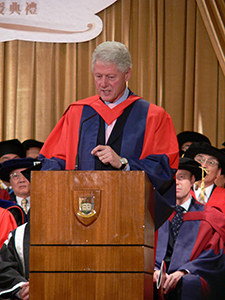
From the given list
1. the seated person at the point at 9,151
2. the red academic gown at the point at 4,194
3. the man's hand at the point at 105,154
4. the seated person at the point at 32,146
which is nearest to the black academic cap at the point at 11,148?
the seated person at the point at 9,151

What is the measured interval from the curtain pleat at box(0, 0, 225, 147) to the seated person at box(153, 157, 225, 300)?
216 cm

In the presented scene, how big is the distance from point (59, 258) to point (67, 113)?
997mm

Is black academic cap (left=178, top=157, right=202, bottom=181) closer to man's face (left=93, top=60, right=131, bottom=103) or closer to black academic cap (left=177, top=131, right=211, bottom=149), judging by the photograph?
black academic cap (left=177, top=131, right=211, bottom=149)

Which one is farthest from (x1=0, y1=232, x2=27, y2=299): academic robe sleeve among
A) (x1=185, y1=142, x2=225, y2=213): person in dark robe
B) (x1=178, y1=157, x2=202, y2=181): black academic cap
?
(x1=185, y1=142, x2=225, y2=213): person in dark robe

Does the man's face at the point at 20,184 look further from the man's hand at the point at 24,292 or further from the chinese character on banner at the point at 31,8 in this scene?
the chinese character on banner at the point at 31,8

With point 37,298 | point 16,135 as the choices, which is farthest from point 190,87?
point 37,298

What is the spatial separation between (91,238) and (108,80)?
903mm

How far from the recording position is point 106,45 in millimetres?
2383

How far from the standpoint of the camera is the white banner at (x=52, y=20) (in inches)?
257

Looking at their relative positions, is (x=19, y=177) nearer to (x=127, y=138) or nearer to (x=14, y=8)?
(x=127, y=138)

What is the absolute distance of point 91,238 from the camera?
1800 mm

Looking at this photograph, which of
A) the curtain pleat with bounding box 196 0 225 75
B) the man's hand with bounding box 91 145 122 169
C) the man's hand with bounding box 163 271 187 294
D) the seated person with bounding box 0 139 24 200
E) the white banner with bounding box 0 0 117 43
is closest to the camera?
the man's hand with bounding box 91 145 122 169

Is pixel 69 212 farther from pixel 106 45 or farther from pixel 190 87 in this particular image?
pixel 190 87

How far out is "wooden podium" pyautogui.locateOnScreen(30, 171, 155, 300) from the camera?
178 cm
